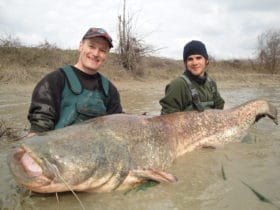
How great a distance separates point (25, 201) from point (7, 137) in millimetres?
2457

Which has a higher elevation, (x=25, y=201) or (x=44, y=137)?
(x=44, y=137)

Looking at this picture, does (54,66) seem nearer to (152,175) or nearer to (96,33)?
(96,33)

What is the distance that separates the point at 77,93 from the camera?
3814 millimetres

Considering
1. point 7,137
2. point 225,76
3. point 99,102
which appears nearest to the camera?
point 99,102

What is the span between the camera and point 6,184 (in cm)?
339

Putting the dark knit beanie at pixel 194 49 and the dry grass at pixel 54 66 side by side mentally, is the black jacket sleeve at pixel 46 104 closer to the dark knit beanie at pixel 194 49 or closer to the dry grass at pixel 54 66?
the dark knit beanie at pixel 194 49

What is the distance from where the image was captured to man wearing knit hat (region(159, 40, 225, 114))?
196 inches

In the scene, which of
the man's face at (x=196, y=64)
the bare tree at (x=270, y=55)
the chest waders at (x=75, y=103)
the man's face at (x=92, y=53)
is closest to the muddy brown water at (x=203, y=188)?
the chest waders at (x=75, y=103)

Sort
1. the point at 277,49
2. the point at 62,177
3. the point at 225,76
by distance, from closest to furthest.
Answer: the point at 62,177, the point at 225,76, the point at 277,49

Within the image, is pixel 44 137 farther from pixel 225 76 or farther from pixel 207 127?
pixel 225 76

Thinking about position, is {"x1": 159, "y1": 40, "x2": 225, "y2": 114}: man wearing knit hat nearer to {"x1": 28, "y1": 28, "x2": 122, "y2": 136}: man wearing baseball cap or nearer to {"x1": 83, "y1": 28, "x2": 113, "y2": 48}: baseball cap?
{"x1": 28, "y1": 28, "x2": 122, "y2": 136}: man wearing baseball cap

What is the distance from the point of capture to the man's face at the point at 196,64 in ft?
17.3

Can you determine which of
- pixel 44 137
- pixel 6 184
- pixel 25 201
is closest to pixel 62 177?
pixel 44 137

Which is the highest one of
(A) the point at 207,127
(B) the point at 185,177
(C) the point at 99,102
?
(C) the point at 99,102
